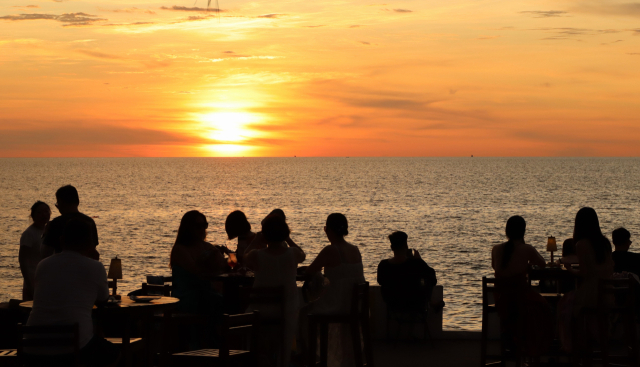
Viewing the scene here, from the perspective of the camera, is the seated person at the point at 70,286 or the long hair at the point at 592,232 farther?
the long hair at the point at 592,232

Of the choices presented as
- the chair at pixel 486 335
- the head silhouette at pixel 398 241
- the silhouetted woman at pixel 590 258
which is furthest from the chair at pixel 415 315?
the silhouetted woman at pixel 590 258

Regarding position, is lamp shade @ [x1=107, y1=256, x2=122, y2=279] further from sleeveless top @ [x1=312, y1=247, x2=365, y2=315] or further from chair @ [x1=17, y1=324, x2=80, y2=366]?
chair @ [x1=17, y1=324, x2=80, y2=366]

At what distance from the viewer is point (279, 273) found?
561 centimetres

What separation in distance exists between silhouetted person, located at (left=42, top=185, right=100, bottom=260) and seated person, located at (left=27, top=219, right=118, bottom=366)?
2.25 feet

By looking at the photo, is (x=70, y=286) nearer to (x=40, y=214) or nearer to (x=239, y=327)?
(x=239, y=327)

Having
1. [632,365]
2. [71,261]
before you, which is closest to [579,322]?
[632,365]

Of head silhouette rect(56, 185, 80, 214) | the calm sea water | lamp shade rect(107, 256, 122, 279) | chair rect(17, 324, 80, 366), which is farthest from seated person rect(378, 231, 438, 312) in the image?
the calm sea water

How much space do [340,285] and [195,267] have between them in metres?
1.23

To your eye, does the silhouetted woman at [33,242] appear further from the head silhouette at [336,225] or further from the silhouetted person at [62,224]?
the head silhouette at [336,225]

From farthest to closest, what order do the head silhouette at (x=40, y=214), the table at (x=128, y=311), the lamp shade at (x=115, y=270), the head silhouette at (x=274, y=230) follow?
the head silhouette at (x=40, y=214), the lamp shade at (x=115, y=270), the head silhouette at (x=274, y=230), the table at (x=128, y=311)

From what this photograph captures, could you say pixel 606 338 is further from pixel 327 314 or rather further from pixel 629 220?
pixel 629 220

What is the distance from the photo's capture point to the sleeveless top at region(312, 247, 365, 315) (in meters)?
5.81

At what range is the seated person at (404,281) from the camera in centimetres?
737

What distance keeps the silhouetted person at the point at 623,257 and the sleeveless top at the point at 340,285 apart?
3.05 meters
